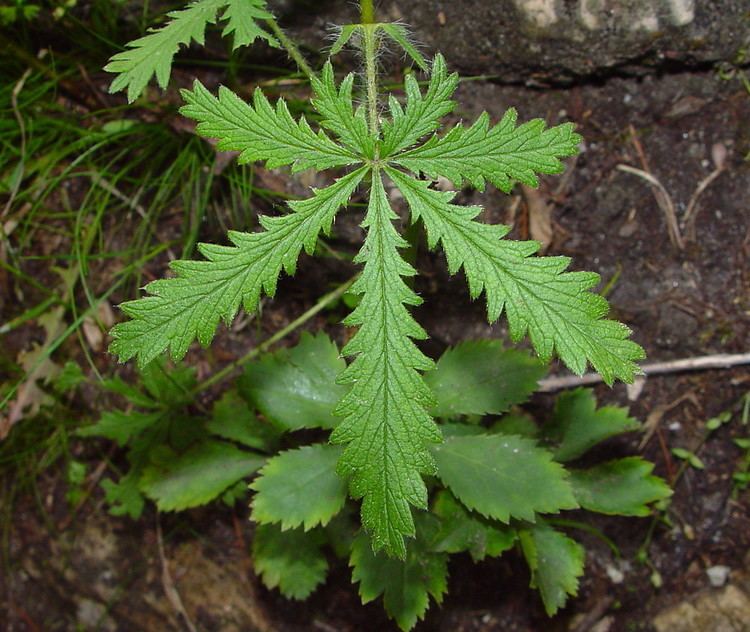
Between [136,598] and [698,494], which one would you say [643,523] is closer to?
[698,494]

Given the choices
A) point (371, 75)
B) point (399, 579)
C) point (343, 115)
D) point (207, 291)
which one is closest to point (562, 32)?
point (371, 75)

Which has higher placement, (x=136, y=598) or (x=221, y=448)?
(x=221, y=448)

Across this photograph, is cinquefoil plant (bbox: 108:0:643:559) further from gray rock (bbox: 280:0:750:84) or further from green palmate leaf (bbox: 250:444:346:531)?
gray rock (bbox: 280:0:750:84)

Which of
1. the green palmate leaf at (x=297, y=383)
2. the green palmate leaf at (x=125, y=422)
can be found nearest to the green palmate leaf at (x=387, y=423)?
the green palmate leaf at (x=297, y=383)

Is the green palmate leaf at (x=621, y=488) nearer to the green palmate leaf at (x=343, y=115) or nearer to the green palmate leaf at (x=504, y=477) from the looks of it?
the green palmate leaf at (x=504, y=477)

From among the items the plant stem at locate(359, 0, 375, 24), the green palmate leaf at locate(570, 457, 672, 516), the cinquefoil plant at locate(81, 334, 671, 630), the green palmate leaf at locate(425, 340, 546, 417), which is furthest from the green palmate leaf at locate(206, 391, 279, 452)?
the plant stem at locate(359, 0, 375, 24)

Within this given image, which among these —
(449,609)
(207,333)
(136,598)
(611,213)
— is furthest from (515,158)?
(136,598)

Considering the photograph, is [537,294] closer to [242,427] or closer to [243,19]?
[243,19]
